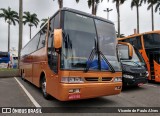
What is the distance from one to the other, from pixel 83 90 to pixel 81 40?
1.59 metres

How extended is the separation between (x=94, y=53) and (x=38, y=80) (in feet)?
11.6

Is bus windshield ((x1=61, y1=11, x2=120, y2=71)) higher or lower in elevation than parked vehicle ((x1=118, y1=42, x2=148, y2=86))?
higher

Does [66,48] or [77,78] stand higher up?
[66,48]

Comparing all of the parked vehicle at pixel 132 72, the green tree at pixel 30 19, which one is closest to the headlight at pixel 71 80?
the parked vehicle at pixel 132 72

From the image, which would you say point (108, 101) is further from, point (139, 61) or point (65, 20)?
point (139, 61)

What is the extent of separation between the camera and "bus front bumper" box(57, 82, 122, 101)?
19.9ft

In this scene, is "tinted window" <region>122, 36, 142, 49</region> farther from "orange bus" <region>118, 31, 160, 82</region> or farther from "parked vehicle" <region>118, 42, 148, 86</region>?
"parked vehicle" <region>118, 42, 148, 86</region>

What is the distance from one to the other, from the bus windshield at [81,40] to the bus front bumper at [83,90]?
0.56 metres

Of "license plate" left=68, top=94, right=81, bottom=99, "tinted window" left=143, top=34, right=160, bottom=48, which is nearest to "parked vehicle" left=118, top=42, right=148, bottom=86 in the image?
"tinted window" left=143, top=34, right=160, bottom=48

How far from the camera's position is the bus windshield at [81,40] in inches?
248

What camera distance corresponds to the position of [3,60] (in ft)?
105

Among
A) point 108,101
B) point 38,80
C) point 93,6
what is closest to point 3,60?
point 93,6

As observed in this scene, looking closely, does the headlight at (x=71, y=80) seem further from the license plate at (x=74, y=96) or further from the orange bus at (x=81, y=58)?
the license plate at (x=74, y=96)

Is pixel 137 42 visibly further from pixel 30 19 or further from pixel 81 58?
pixel 30 19
